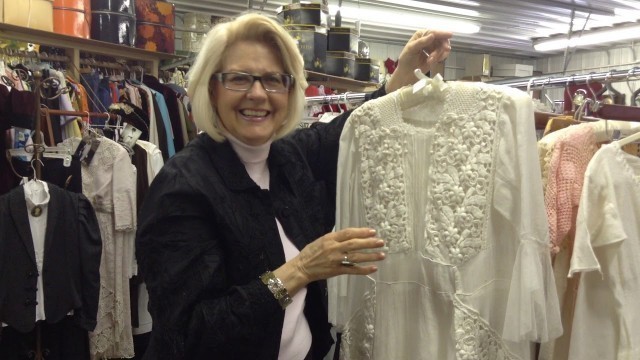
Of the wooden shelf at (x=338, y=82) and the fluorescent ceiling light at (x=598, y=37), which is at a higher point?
the fluorescent ceiling light at (x=598, y=37)

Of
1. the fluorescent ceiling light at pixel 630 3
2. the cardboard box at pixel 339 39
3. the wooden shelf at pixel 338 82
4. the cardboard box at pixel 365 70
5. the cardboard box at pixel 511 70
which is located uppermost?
the fluorescent ceiling light at pixel 630 3

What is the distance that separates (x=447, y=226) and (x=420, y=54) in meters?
0.49

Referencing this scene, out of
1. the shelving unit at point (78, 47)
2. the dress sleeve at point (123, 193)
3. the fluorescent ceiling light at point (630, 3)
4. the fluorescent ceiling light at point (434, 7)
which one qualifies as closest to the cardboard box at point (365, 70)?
the shelving unit at point (78, 47)

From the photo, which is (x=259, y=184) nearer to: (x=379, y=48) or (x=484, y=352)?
(x=484, y=352)

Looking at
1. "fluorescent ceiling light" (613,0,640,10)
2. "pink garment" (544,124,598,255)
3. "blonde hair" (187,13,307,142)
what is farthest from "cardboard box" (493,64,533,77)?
"blonde hair" (187,13,307,142)

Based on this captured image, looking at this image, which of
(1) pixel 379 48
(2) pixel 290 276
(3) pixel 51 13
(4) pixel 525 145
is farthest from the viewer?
(1) pixel 379 48

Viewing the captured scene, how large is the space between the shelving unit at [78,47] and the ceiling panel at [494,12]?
1.34 metres

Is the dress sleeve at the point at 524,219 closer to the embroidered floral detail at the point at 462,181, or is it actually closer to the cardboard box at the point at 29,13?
the embroidered floral detail at the point at 462,181

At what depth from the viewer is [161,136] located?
3717mm

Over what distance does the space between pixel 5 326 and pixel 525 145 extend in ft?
8.17

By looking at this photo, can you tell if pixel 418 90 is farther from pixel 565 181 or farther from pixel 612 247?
pixel 612 247

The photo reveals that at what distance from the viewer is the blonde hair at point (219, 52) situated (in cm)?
131

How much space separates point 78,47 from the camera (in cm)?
357

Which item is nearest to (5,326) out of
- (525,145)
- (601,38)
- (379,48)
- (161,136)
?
(161,136)
